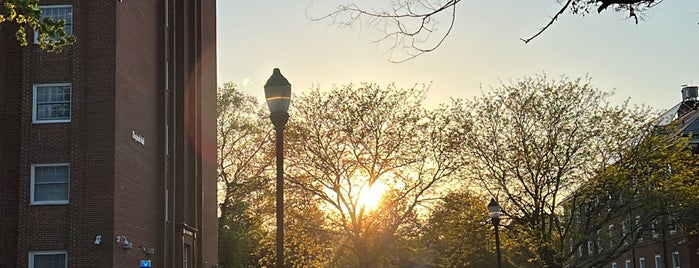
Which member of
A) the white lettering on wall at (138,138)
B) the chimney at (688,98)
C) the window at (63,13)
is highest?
the chimney at (688,98)

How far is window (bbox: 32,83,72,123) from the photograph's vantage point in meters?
30.2

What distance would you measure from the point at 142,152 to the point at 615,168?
21.1 metres

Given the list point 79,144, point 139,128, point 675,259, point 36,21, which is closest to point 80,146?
point 79,144

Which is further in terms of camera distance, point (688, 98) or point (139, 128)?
point (688, 98)

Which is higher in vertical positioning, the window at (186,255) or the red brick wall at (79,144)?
the red brick wall at (79,144)

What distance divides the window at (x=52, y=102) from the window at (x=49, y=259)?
167 inches

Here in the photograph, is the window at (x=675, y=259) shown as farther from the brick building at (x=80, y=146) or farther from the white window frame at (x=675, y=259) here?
the brick building at (x=80, y=146)

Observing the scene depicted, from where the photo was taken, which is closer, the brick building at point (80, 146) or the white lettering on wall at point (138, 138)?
the brick building at point (80, 146)

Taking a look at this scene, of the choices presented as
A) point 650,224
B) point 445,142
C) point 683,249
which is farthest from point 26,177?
point 683,249

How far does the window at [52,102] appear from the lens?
30.2 m

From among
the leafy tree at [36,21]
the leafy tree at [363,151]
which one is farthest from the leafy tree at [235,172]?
the leafy tree at [36,21]

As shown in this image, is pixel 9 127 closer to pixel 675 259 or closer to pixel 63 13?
pixel 63 13

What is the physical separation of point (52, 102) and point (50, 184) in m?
2.65

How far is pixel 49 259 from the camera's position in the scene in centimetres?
2906
